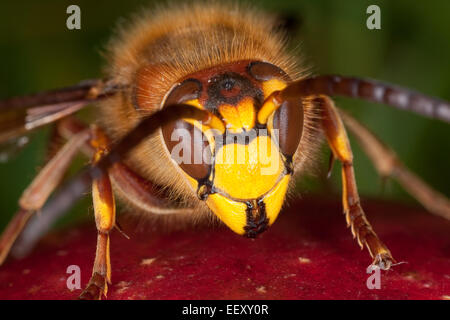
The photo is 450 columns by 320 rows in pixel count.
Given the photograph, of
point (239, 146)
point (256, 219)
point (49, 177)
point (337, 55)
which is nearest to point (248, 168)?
point (239, 146)

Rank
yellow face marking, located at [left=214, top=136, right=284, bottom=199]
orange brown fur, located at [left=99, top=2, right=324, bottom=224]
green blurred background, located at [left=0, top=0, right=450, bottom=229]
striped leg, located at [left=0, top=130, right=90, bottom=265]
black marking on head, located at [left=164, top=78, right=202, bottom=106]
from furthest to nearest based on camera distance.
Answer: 1. green blurred background, located at [left=0, top=0, right=450, bottom=229]
2. striped leg, located at [left=0, top=130, right=90, bottom=265]
3. orange brown fur, located at [left=99, top=2, right=324, bottom=224]
4. black marking on head, located at [left=164, top=78, right=202, bottom=106]
5. yellow face marking, located at [left=214, top=136, right=284, bottom=199]

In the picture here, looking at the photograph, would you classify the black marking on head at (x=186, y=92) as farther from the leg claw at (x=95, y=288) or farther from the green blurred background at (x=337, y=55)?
the green blurred background at (x=337, y=55)

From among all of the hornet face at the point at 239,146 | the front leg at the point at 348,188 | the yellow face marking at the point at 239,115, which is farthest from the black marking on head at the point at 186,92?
the front leg at the point at 348,188

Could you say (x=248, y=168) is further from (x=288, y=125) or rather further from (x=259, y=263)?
(x=259, y=263)

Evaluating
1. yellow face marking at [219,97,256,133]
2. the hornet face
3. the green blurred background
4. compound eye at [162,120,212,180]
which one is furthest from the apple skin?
the green blurred background

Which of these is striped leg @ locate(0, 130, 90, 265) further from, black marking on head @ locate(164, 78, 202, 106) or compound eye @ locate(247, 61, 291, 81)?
compound eye @ locate(247, 61, 291, 81)

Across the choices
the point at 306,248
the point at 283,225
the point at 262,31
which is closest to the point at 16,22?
the point at 262,31
